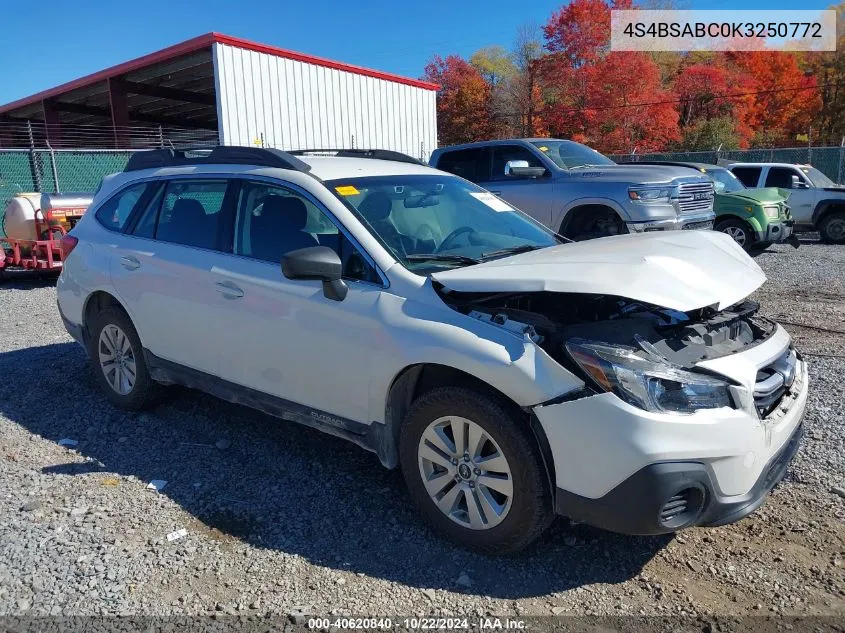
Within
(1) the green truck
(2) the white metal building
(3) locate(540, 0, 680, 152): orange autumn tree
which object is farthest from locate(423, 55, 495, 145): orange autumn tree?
(1) the green truck

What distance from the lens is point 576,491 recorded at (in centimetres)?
286

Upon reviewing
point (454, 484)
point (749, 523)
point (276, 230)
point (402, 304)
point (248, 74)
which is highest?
point (248, 74)

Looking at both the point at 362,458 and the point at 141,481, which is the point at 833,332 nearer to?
the point at 362,458

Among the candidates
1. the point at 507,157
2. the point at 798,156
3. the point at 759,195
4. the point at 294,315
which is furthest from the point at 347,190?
the point at 798,156

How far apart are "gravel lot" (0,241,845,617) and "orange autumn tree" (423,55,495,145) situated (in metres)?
40.1

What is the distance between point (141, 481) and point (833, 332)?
6.57 metres

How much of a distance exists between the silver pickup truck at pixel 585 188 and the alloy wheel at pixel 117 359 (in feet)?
20.9

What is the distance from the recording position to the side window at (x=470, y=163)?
1099cm

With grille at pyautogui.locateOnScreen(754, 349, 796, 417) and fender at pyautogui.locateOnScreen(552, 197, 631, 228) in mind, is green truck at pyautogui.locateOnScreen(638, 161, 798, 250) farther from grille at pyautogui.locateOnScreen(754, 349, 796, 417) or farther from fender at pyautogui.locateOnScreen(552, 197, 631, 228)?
grille at pyautogui.locateOnScreen(754, 349, 796, 417)

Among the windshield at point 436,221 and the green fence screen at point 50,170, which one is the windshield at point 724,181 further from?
the green fence screen at point 50,170

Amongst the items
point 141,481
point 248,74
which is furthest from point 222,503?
point 248,74

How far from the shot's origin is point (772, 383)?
10.1 feet

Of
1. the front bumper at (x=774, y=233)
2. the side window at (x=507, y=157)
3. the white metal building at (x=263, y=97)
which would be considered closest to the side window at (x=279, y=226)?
the side window at (x=507, y=157)

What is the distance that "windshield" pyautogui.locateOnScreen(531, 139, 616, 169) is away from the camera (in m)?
10.4
